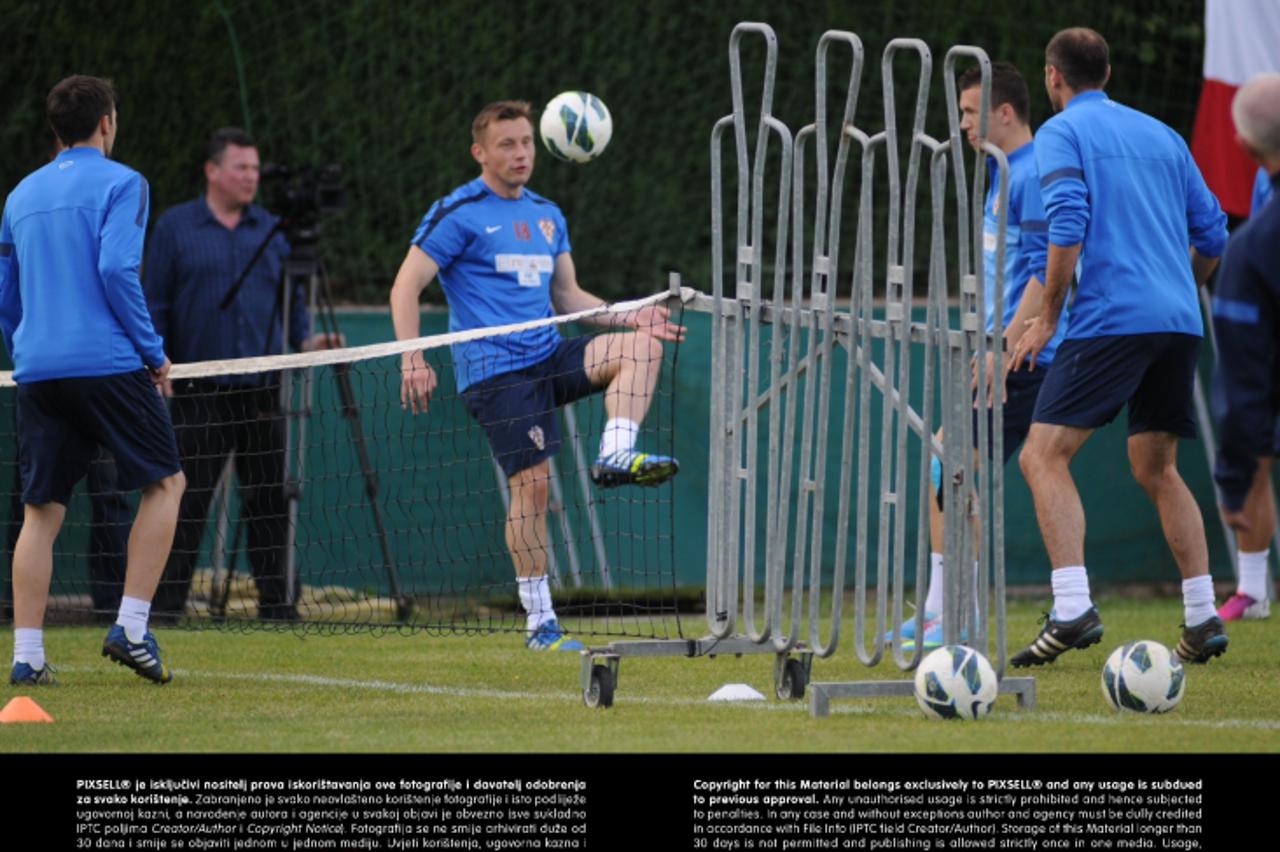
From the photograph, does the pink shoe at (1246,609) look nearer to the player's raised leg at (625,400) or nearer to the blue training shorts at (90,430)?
the player's raised leg at (625,400)

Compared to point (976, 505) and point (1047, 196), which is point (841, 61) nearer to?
point (1047, 196)

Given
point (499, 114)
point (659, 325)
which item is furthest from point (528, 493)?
point (659, 325)

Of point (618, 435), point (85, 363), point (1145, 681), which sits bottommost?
point (1145, 681)

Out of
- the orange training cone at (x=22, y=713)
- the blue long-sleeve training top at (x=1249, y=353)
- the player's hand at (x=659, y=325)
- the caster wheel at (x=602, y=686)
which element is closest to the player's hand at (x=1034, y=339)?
the player's hand at (x=659, y=325)

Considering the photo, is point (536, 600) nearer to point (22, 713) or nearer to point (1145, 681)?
point (22, 713)

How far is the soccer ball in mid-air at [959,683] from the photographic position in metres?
6.56

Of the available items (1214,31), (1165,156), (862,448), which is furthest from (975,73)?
(1214,31)

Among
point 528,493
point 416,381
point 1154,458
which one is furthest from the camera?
point 528,493

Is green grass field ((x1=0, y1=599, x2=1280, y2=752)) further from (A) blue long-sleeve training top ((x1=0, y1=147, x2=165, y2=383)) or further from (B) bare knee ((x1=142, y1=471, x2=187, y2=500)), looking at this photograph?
(A) blue long-sleeve training top ((x1=0, y1=147, x2=165, y2=383))

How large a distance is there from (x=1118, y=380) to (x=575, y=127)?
3210mm

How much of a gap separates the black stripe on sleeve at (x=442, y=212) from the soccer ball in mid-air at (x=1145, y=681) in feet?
13.7

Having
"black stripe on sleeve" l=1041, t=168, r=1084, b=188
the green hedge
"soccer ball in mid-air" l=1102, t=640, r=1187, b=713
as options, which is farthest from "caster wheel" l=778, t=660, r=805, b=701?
the green hedge

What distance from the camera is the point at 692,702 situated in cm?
740
